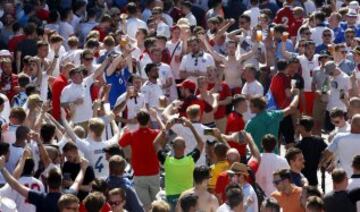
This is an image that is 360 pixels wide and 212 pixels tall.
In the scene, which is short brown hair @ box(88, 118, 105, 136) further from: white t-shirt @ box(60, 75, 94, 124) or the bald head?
white t-shirt @ box(60, 75, 94, 124)

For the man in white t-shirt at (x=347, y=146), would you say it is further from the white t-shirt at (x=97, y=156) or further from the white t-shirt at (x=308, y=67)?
the white t-shirt at (x=308, y=67)

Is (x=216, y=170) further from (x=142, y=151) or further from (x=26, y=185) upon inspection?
(x=26, y=185)

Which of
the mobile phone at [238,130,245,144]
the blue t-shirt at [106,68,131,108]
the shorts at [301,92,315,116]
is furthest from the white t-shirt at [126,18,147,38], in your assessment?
the mobile phone at [238,130,245,144]

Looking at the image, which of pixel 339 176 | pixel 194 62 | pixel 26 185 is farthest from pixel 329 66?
pixel 26 185

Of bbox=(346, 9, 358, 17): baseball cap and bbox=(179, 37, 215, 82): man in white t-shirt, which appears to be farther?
bbox=(346, 9, 358, 17): baseball cap

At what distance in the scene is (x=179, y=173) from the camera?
1537 cm

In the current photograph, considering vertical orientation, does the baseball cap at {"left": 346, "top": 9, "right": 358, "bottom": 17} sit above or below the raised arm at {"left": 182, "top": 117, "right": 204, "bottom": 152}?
above

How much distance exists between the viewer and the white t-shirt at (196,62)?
21000mm

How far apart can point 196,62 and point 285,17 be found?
16.2 ft

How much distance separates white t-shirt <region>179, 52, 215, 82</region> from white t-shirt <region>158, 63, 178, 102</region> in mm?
395

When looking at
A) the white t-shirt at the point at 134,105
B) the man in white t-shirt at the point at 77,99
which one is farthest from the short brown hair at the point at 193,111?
the man in white t-shirt at the point at 77,99

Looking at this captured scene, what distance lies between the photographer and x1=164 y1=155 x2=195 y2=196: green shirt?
50.4 ft

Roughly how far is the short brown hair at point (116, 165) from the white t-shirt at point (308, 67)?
7.33 meters

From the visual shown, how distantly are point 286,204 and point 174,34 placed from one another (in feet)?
28.9
